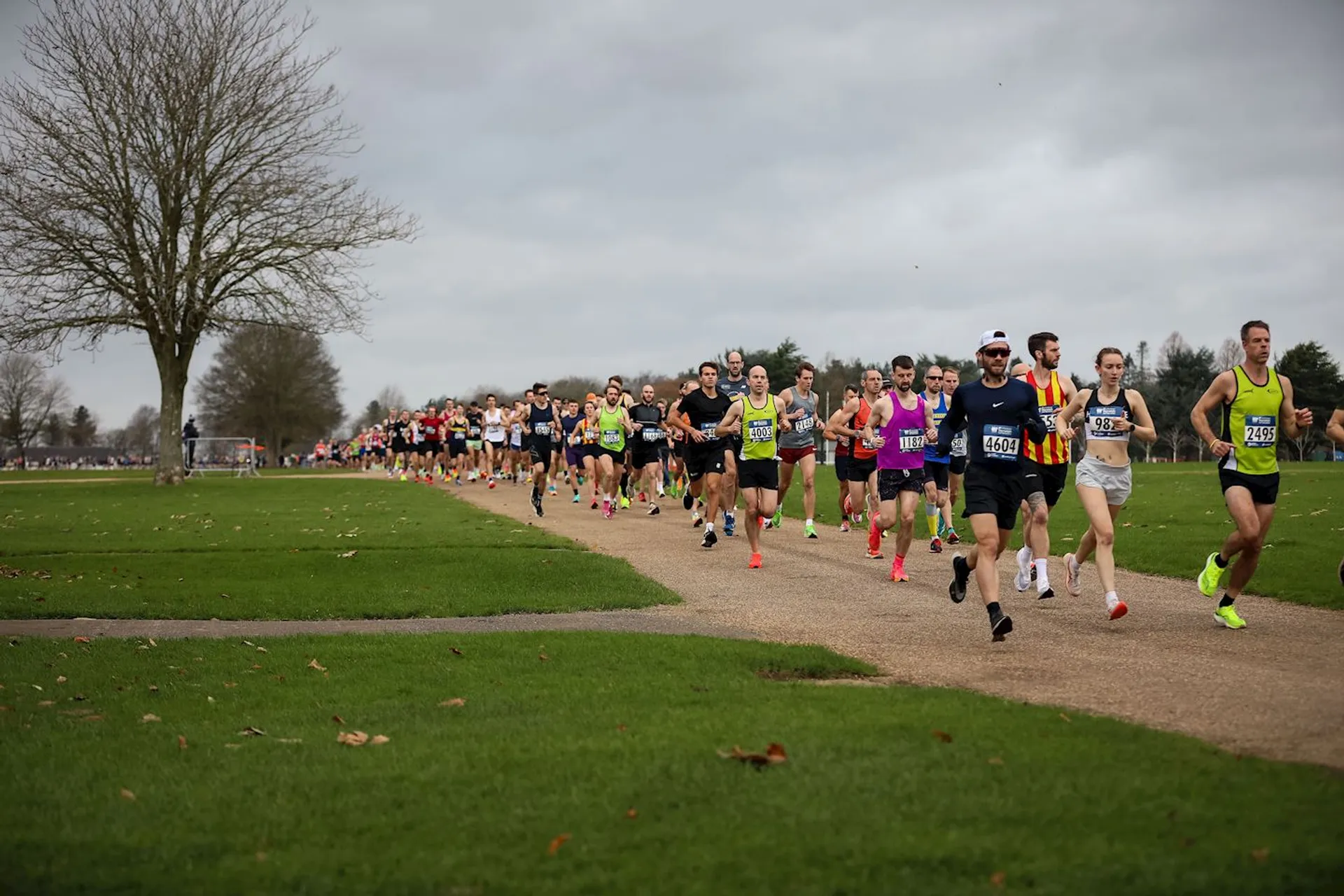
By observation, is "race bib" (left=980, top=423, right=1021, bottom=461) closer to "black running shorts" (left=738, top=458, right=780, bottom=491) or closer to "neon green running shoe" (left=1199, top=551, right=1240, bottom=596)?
"neon green running shoe" (left=1199, top=551, right=1240, bottom=596)

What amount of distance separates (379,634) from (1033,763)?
632cm

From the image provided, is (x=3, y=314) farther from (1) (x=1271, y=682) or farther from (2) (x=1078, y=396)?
→ (1) (x=1271, y=682)

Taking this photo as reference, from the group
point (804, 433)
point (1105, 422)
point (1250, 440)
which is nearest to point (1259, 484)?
point (1250, 440)

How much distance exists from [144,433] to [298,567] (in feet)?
564

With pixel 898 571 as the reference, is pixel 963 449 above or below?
above

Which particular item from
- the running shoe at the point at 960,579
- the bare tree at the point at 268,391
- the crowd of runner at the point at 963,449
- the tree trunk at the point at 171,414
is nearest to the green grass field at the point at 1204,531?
the crowd of runner at the point at 963,449

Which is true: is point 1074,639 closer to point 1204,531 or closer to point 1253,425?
point 1253,425

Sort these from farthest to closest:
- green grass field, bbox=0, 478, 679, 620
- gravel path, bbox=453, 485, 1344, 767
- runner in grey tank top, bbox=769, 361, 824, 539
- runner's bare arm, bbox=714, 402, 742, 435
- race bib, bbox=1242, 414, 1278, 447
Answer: runner in grey tank top, bbox=769, 361, 824, 539 → runner's bare arm, bbox=714, 402, 742, 435 → green grass field, bbox=0, 478, 679, 620 → race bib, bbox=1242, 414, 1278, 447 → gravel path, bbox=453, 485, 1344, 767

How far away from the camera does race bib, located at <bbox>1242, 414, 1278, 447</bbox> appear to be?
10.4 m

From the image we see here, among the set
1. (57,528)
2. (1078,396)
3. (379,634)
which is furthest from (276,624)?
(57,528)

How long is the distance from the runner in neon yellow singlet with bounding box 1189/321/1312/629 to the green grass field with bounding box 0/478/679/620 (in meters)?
5.13

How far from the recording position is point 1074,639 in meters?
9.89

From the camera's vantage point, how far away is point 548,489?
118 ft

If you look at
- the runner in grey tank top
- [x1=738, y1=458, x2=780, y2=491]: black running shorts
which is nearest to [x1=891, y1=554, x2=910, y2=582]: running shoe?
[x1=738, y1=458, x2=780, y2=491]: black running shorts
